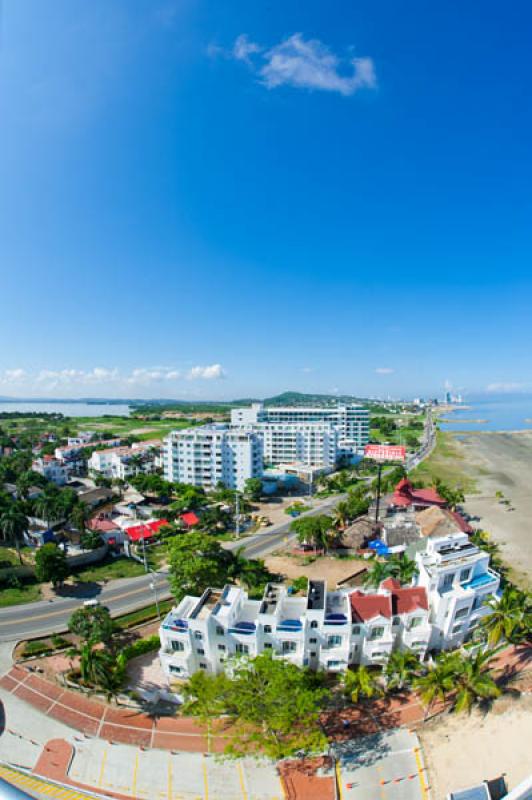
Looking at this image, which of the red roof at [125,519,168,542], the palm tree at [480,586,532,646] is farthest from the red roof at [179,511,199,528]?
the palm tree at [480,586,532,646]

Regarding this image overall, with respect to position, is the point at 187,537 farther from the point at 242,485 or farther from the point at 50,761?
the point at 242,485

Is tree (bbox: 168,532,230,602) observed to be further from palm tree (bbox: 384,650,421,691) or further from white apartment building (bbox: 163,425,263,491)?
white apartment building (bbox: 163,425,263,491)

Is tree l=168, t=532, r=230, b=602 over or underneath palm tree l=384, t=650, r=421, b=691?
over

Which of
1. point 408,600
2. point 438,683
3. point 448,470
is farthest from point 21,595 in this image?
point 448,470

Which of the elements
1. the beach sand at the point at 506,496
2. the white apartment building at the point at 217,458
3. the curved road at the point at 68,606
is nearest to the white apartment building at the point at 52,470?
the white apartment building at the point at 217,458

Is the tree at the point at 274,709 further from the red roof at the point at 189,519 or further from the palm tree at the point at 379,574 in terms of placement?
the red roof at the point at 189,519

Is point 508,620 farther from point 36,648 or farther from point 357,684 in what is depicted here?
point 36,648
